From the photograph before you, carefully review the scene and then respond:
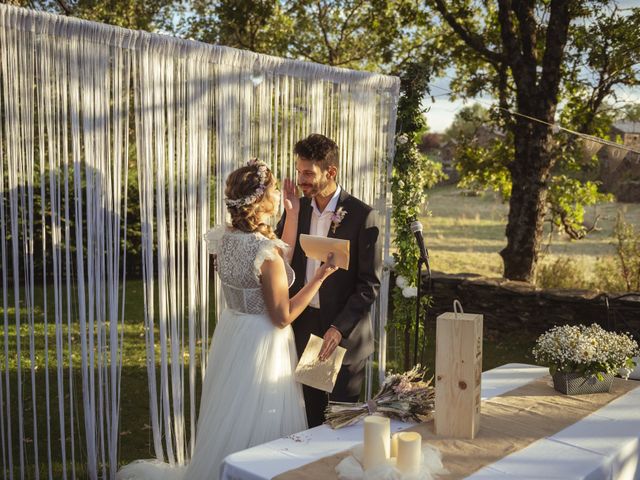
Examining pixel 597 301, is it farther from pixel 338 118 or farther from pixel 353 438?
pixel 353 438

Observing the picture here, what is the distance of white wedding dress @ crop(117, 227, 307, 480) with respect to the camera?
2842mm

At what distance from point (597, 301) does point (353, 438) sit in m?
5.24

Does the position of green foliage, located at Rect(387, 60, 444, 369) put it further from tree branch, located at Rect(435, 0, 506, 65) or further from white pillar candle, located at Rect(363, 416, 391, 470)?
tree branch, located at Rect(435, 0, 506, 65)

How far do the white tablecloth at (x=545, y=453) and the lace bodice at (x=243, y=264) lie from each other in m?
0.65

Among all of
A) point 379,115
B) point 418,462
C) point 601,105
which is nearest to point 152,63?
Result: point 379,115

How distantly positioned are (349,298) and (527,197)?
216 inches

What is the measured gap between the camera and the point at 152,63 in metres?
3.29

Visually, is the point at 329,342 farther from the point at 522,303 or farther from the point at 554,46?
the point at 554,46

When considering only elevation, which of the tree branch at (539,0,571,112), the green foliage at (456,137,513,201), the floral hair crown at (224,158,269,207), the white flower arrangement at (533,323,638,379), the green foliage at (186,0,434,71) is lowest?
the white flower arrangement at (533,323,638,379)

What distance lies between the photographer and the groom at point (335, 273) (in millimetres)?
3160

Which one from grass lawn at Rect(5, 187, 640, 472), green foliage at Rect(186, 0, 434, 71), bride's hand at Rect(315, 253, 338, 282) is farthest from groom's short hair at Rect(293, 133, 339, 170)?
green foliage at Rect(186, 0, 434, 71)

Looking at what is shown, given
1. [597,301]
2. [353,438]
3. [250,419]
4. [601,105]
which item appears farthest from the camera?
[601,105]

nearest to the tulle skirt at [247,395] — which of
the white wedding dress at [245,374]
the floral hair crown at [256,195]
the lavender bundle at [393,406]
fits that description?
the white wedding dress at [245,374]

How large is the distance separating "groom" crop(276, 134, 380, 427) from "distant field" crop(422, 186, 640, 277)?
30.8 ft
